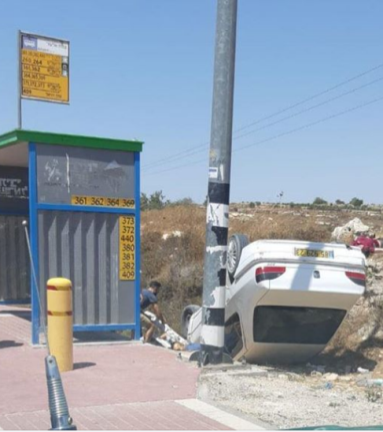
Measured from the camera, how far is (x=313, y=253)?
9617mm

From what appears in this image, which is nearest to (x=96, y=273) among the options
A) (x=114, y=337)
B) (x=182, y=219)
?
(x=114, y=337)

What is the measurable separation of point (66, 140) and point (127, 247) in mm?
1854

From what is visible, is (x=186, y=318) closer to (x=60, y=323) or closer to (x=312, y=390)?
(x=60, y=323)

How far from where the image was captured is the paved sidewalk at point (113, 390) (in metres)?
6.66

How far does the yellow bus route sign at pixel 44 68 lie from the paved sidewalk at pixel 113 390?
4.23 m

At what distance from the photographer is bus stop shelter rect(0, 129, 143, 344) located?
10281mm

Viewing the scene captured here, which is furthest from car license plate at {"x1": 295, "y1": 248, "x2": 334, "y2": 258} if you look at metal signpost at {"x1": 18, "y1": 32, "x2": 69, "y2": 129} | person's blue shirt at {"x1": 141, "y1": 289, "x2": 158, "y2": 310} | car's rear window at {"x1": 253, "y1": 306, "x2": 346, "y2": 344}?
metal signpost at {"x1": 18, "y1": 32, "x2": 69, "y2": 129}

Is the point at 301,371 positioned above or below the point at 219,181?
below

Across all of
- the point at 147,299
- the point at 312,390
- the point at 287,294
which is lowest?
the point at 312,390

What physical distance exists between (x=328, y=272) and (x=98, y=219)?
137 inches

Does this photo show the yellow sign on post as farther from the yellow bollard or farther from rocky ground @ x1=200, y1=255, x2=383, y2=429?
rocky ground @ x1=200, y1=255, x2=383, y2=429

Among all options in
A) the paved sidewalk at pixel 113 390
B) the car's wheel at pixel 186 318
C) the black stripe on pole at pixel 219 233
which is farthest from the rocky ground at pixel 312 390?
the car's wheel at pixel 186 318

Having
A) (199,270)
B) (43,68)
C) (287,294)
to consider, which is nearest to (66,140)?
(43,68)

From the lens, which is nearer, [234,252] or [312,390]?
[312,390]
